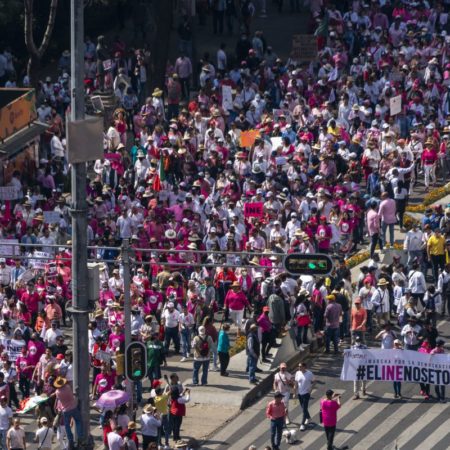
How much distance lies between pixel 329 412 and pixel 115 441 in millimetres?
4256

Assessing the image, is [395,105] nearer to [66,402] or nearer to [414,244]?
[414,244]

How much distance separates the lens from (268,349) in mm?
36969

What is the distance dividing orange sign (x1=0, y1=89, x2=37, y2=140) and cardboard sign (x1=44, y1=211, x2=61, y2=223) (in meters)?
5.38

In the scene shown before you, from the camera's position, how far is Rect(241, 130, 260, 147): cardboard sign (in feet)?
148

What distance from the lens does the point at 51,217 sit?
41.9 m

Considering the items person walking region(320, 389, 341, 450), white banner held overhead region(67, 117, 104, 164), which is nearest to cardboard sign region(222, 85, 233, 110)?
person walking region(320, 389, 341, 450)

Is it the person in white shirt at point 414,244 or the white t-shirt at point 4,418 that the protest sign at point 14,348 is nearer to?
the white t-shirt at point 4,418

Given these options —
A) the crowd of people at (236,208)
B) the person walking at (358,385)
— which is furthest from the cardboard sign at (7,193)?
the person walking at (358,385)

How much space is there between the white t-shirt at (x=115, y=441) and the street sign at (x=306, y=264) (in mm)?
4752

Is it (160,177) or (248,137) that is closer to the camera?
(160,177)

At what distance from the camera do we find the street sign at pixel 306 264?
29.1m

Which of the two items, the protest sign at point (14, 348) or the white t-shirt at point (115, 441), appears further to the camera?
the protest sign at point (14, 348)

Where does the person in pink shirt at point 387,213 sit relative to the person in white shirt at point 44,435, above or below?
above

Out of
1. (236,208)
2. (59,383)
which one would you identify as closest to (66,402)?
(59,383)
